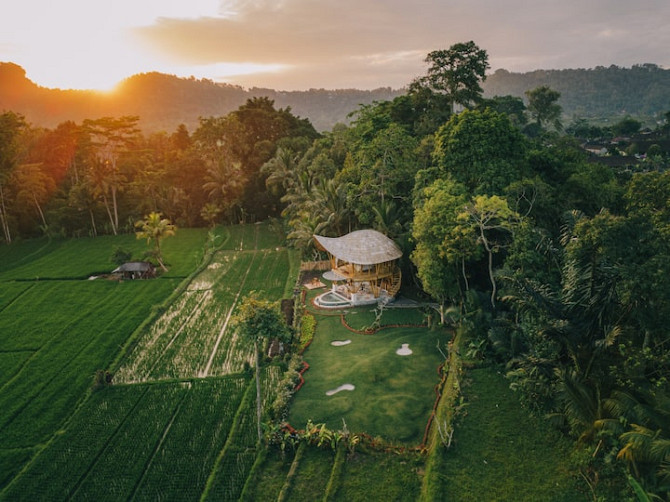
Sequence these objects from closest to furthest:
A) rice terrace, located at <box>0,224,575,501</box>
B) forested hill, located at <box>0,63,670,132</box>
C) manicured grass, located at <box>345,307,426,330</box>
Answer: rice terrace, located at <box>0,224,575,501</box> → manicured grass, located at <box>345,307,426,330</box> → forested hill, located at <box>0,63,670,132</box>

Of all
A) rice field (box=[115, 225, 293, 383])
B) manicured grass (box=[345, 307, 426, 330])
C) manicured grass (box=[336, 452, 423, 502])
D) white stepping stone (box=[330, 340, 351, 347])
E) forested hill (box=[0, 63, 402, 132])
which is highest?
forested hill (box=[0, 63, 402, 132])

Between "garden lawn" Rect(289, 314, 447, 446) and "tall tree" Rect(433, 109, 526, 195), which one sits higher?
"tall tree" Rect(433, 109, 526, 195)

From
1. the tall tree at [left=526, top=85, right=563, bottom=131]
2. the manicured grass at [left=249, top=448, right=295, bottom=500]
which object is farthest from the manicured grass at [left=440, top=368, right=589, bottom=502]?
A: the tall tree at [left=526, top=85, right=563, bottom=131]

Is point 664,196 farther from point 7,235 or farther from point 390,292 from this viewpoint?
point 7,235

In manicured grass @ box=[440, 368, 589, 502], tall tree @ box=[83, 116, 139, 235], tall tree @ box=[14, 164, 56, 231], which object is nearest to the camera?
manicured grass @ box=[440, 368, 589, 502]

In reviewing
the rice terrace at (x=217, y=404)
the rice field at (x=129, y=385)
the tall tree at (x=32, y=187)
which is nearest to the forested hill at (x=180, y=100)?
the tall tree at (x=32, y=187)

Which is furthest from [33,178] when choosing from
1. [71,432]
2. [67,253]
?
[71,432]

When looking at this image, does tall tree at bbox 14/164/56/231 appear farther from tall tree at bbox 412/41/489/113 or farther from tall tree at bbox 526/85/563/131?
tall tree at bbox 526/85/563/131

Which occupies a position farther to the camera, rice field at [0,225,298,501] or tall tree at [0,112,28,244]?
tall tree at [0,112,28,244]
